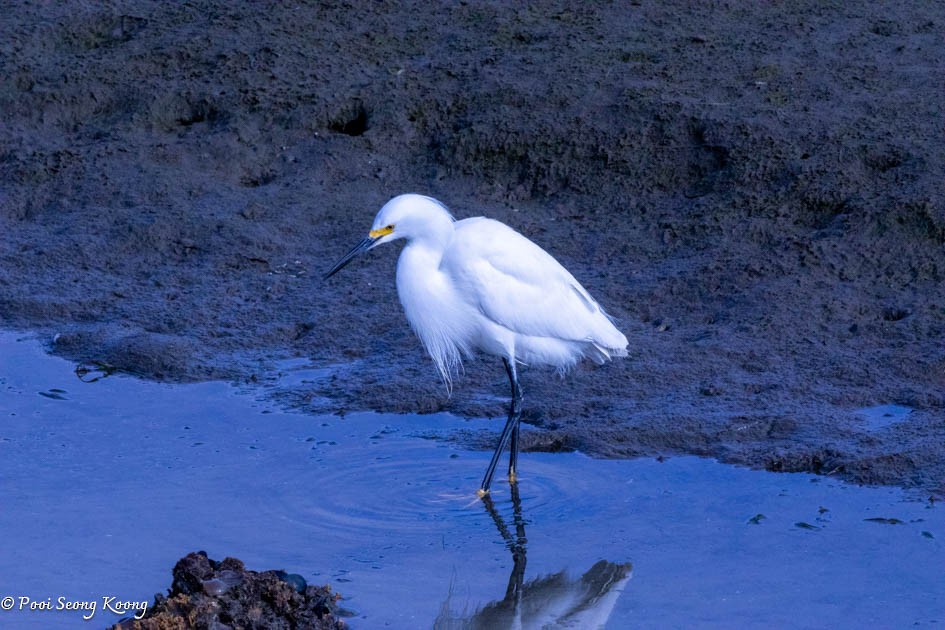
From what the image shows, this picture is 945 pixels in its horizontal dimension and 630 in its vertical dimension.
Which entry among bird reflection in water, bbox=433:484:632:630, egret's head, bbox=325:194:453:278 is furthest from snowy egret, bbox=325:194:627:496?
bird reflection in water, bbox=433:484:632:630

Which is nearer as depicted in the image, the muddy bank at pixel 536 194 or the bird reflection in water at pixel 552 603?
Answer: the bird reflection in water at pixel 552 603

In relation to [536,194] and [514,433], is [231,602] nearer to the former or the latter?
[514,433]

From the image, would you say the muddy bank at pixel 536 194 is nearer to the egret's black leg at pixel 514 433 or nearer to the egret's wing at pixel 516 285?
the egret's black leg at pixel 514 433

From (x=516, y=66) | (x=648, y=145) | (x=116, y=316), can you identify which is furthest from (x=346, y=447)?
(x=516, y=66)

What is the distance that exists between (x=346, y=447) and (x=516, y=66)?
3.67 metres

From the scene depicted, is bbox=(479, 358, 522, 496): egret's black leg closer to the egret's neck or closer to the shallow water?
the shallow water

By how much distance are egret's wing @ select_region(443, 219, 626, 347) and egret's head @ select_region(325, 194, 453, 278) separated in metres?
0.15

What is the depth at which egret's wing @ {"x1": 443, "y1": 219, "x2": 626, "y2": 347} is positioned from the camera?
4.90 m

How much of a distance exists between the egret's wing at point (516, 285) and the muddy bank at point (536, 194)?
0.44m

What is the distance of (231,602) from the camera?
353cm

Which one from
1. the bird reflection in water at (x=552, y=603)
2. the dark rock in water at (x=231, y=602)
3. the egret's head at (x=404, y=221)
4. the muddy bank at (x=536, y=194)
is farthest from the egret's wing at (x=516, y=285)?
the dark rock in water at (x=231, y=602)

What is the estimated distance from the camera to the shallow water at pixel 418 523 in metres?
3.93

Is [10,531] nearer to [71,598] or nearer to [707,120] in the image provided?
[71,598]

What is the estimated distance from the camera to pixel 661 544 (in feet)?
14.0
